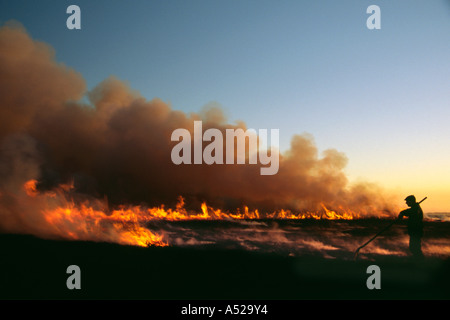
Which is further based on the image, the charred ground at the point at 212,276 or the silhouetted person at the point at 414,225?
the silhouetted person at the point at 414,225

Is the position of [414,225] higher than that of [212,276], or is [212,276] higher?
[414,225]

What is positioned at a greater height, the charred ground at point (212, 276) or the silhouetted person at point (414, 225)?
the silhouetted person at point (414, 225)

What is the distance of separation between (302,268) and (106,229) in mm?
19520

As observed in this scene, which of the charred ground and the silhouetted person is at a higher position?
the silhouetted person

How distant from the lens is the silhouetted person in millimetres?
13023

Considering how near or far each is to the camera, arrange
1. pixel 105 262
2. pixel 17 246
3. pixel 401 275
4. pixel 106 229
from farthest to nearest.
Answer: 1. pixel 106 229
2. pixel 17 246
3. pixel 105 262
4. pixel 401 275

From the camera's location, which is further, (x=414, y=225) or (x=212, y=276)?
(x=212, y=276)

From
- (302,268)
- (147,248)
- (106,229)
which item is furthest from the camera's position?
(106,229)

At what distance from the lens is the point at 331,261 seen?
1664 cm

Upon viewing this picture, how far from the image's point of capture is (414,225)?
13.1m

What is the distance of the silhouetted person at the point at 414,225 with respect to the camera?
1302cm
